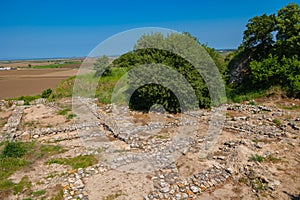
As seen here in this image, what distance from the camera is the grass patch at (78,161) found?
Answer: 24.6ft

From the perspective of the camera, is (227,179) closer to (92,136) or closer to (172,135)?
(172,135)

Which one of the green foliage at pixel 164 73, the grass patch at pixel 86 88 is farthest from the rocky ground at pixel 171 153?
the grass patch at pixel 86 88

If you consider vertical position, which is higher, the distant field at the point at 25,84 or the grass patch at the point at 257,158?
the distant field at the point at 25,84

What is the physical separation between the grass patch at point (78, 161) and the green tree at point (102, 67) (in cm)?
2030

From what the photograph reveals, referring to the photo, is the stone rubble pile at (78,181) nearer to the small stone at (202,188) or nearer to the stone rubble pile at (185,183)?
the stone rubble pile at (185,183)

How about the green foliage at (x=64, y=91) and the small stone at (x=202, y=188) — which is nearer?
the small stone at (x=202, y=188)

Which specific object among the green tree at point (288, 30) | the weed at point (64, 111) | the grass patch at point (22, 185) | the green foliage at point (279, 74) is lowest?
the grass patch at point (22, 185)

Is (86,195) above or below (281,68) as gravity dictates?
below

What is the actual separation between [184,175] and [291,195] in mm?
2944

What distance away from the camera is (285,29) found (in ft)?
52.2

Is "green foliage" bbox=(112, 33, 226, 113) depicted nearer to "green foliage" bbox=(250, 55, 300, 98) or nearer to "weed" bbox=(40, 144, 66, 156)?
"green foliage" bbox=(250, 55, 300, 98)

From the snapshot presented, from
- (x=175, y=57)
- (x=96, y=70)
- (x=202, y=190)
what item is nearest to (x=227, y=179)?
(x=202, y=190)

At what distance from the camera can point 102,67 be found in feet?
93.7

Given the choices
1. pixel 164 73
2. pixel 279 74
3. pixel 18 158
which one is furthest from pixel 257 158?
pixel 279 74
